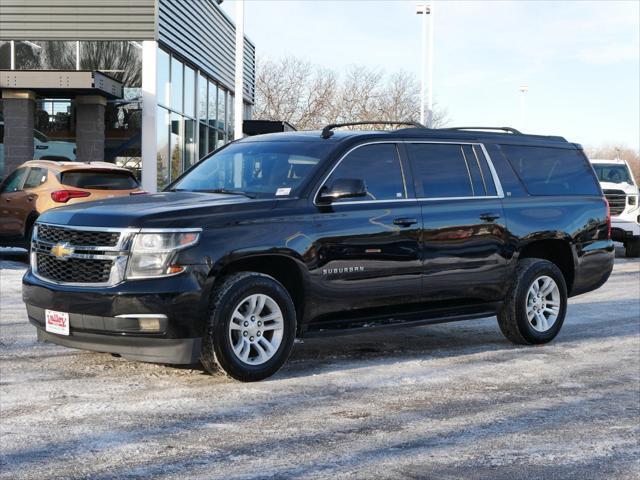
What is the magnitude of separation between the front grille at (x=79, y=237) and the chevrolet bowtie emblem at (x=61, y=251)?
34 mm

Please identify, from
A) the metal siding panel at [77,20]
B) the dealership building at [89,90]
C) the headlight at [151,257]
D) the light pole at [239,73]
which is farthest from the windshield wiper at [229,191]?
the metal siding panel at [77,20]

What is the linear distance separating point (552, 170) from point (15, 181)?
32.7 ft

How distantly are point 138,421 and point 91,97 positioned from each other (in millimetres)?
19502

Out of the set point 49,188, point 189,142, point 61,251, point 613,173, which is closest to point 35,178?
point 49,188

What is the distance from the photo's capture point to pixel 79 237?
253 inches

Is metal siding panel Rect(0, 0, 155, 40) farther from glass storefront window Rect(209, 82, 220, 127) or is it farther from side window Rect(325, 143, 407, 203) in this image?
side window Rect(325, 143, 407, 203)

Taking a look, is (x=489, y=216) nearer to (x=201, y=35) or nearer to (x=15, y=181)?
(x=15, y=181)

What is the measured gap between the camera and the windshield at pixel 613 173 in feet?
71.9

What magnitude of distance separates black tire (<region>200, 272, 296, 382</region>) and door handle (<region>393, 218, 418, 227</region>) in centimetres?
124

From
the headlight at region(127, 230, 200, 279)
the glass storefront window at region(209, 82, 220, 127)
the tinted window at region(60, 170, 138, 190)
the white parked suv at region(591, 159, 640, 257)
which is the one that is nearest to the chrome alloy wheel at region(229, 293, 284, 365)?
the headlight at region(127, 230, 200, 279)

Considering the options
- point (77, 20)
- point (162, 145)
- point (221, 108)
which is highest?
point (77, 20)

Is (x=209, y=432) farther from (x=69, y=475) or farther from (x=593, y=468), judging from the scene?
(x=593, y=468)

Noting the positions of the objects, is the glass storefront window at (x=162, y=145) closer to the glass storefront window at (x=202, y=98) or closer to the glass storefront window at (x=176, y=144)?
the glass storefront window at (x=176, y=144)

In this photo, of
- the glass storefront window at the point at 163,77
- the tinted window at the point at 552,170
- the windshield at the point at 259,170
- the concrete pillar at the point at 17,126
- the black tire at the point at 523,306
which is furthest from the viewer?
the glass storefront window at the point at 163,77
